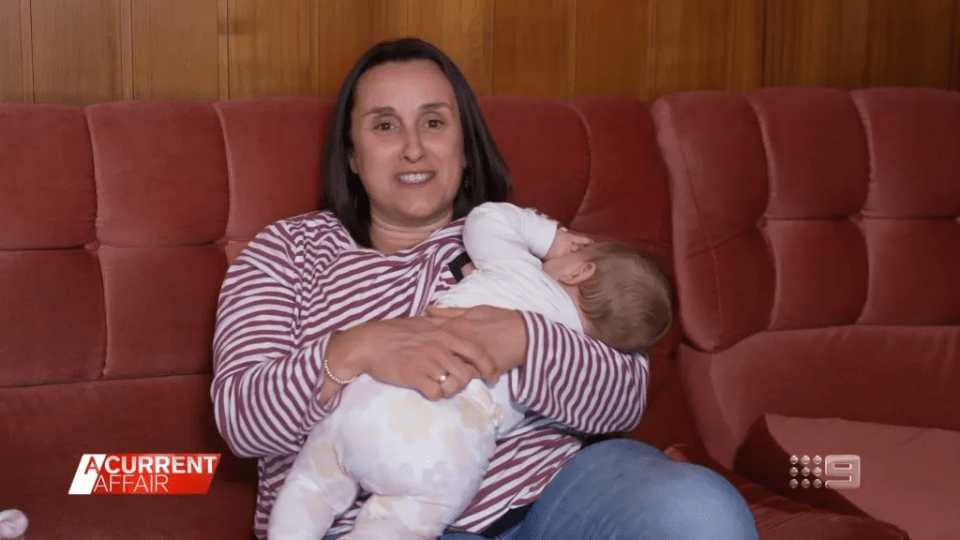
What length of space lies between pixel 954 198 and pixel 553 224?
3.01 feet

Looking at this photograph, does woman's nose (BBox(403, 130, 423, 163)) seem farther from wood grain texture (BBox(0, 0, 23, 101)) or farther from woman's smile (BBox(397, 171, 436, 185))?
wood grain texture (BBox(0, 0, 23, 101))

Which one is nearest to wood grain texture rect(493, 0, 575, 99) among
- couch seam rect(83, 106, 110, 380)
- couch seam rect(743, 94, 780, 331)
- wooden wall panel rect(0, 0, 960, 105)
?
wooden wall panel rect(0, 0, 960, 105)

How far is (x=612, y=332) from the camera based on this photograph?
1.49 metres

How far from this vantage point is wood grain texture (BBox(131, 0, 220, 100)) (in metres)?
2.02

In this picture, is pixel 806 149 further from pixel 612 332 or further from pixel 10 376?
pixel 10 376

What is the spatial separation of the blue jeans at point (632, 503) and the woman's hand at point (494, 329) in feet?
0.60

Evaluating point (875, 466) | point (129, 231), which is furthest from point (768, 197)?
point (129, 231)

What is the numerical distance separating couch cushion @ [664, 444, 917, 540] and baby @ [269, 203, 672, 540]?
1.09ft

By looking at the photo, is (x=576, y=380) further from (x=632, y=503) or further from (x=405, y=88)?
(x=405, y=88)

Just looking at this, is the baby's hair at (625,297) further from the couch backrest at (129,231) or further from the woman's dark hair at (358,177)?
the couch backrest at (129,231)

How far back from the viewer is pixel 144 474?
1655 mm

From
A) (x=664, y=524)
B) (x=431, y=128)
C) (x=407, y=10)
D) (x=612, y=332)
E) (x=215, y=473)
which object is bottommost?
(x=215, y=473)

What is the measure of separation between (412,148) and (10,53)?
868mm

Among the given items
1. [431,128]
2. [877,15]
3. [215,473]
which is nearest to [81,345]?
[215,473]
